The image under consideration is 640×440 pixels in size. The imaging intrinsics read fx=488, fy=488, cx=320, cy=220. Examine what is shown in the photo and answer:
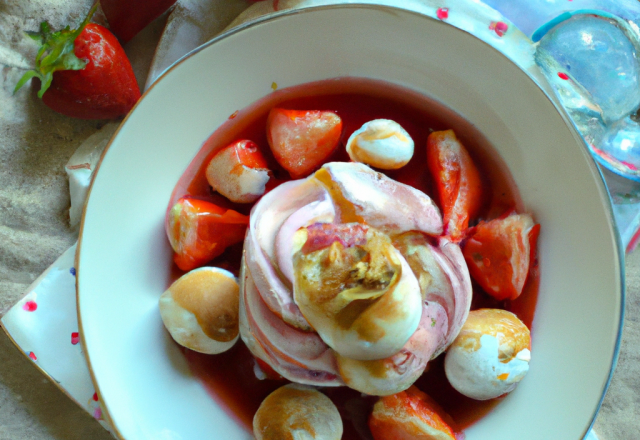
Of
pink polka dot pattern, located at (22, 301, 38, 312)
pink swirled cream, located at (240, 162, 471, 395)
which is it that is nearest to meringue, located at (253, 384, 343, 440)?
pink swirled cream, located at (240, 162, 471, 395)

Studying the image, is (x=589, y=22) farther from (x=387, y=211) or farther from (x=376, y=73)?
(x=387, y=211)

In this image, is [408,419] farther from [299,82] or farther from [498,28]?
[498,28]


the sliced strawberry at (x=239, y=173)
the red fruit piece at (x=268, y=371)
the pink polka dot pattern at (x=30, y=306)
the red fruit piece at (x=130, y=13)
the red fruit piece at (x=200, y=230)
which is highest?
the red fruit piece at (x=130, y=13)

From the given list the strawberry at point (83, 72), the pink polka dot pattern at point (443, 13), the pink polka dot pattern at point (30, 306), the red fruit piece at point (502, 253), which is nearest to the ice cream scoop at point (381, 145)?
the red fruit piece at point (502, 253)

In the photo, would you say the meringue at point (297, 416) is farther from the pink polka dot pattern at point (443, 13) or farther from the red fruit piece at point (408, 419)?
the pink polka dot pattern at point (443, 13)

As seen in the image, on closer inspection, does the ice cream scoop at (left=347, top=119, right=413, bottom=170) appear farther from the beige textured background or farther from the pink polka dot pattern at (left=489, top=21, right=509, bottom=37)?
the beige textured background
